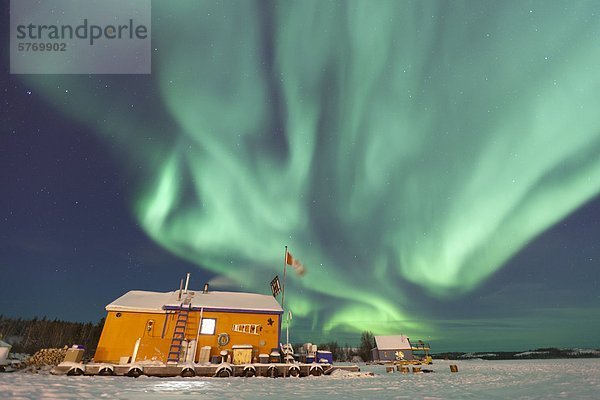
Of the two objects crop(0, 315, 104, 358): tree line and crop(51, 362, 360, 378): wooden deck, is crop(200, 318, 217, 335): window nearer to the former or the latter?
crop(51, 362, 360, 378): wooden deck

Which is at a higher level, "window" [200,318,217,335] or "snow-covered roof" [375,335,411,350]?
"window" [200,318,217,335]

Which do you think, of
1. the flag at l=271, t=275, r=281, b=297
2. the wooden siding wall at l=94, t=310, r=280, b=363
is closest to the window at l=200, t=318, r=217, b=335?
the wooden siding wall at l=94, t=310, r=280, b=363

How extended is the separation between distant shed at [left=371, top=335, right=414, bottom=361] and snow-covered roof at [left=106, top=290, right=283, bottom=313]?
5329 cm

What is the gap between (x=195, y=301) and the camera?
24.0 metres

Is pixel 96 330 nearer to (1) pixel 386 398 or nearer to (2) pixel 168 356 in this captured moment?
(2) pixel 168 356

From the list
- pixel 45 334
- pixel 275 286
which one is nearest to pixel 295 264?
pixel 275 286

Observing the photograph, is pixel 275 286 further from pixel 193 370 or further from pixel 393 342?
pixel 393 342

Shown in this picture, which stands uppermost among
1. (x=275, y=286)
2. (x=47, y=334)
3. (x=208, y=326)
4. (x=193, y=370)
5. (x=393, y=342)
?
(x=275, y=286)

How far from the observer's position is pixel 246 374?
19781mm

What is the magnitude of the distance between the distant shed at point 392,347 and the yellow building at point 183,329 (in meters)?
54.7

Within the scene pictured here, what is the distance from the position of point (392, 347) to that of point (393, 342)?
3.55 feet

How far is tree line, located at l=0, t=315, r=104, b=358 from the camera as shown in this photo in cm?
7275

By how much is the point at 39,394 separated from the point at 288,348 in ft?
47.1

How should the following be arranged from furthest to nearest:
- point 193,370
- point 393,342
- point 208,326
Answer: point 393,342 → point 208,326 → point 193,370
